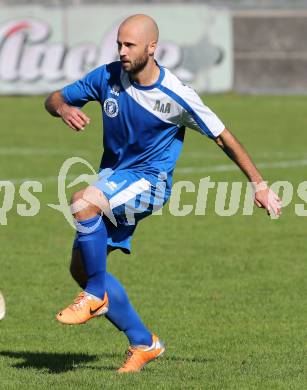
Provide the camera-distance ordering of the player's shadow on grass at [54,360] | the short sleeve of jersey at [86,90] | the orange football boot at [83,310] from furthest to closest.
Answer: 1. the player's shadow on grass at [54,360]
2. the short sleeve of jersey at [86,90]
3. the orange football boot at [83,310]

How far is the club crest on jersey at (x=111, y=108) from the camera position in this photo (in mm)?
7766

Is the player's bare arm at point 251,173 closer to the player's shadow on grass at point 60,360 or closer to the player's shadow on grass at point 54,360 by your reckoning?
the player's shadow on grass at point 60,360

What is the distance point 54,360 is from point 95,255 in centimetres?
109

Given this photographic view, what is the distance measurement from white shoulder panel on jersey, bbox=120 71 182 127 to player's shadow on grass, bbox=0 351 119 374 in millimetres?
1703

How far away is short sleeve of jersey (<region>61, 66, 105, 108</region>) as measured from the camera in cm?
792

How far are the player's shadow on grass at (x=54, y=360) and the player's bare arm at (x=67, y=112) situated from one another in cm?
158

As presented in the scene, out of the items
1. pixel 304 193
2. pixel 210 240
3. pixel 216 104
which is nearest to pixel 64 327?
pixel 210 240

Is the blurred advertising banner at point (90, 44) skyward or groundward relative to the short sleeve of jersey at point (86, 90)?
skyward

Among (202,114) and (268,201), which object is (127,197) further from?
(268,201)

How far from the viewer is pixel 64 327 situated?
9.73 metres

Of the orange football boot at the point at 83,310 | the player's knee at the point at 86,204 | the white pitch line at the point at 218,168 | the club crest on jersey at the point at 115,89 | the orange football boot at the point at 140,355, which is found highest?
the club crest on jersey at the point at 115,89

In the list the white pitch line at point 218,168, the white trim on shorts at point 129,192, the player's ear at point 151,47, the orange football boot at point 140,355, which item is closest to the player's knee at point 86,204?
the white trim on shorts at point 129,192

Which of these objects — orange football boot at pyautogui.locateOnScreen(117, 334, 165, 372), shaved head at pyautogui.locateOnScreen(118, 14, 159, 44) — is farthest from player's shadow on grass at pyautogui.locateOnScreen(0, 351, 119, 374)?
shaved head at pyautogui.locateOnScreen(118, 14, 159, 44)

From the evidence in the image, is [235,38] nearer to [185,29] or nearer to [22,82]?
[185,29]
